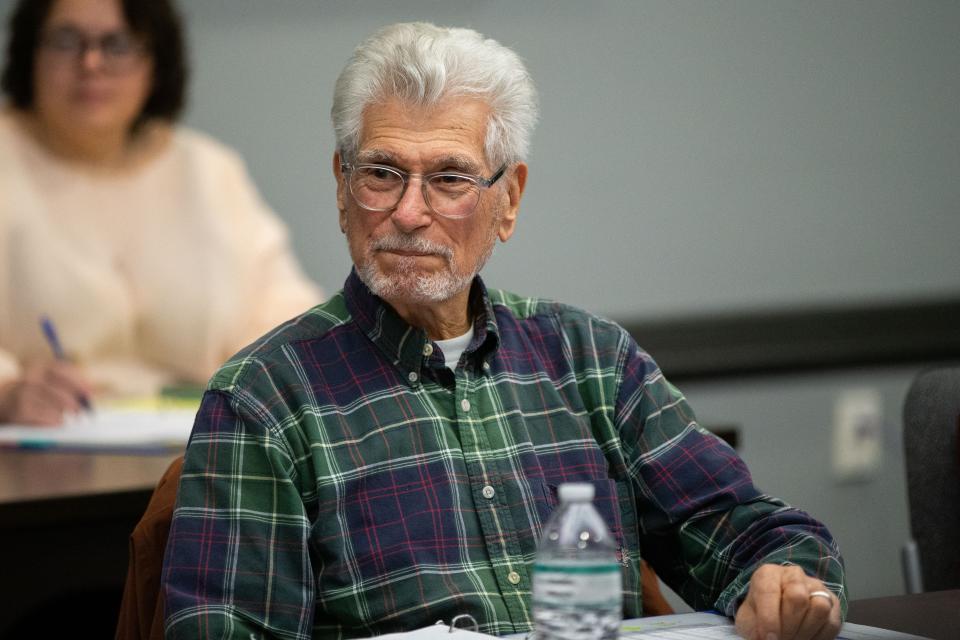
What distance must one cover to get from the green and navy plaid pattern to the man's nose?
0.34 feet

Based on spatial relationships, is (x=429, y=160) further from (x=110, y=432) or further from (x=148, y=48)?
(x=148, y=48)

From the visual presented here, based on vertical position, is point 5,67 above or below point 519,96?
above

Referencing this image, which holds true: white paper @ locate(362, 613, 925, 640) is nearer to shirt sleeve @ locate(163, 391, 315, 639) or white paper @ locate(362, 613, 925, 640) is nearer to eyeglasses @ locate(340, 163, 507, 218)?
shirt sleeve @ locate(163, 391, 315, 639)

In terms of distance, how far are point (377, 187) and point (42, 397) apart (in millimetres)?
1083

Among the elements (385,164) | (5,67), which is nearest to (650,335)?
(5,67)

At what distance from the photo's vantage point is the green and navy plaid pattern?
1271 millimetres

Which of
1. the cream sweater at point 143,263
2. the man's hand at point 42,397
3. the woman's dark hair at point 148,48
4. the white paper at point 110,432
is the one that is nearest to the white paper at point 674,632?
the white paper at point 110,432

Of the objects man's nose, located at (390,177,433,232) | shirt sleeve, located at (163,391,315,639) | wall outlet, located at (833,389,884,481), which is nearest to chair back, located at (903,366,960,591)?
man's nose, located at (390,177,433,232)

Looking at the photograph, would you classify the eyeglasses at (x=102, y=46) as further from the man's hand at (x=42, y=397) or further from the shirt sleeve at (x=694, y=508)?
the shirt sleeve at (x=694, y=508)

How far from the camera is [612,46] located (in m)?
3.03

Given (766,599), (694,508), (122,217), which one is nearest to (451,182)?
(694,508)

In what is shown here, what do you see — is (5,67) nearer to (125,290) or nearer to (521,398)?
(125,290)

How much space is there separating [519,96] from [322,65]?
4.64ft

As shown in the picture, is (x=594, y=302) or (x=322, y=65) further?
(x=594, y=302)
